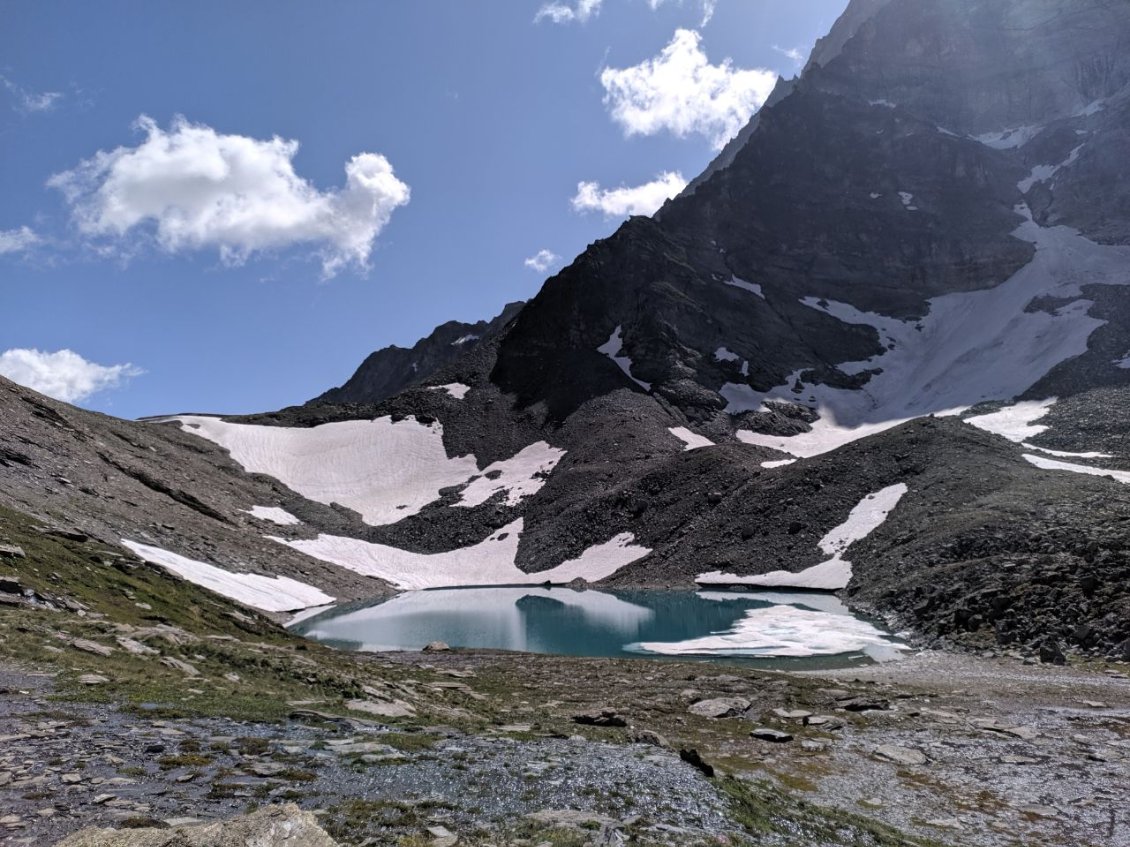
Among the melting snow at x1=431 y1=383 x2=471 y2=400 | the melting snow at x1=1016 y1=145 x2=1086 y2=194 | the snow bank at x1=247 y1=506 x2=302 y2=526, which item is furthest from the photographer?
the melting snow at x1=1016 y1=145 x2=1086 y2=194

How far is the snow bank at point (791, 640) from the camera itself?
1437 inches

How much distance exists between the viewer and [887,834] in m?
11.6

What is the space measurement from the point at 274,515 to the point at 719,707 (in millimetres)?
72172

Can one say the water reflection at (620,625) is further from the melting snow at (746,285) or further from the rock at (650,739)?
the melting snow at (746,285)

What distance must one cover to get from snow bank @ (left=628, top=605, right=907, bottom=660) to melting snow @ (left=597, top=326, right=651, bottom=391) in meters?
77.1

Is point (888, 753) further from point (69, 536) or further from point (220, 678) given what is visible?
point (69, 536)

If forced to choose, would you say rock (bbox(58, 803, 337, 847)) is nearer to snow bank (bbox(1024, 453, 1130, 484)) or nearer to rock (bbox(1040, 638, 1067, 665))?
rock (bbox(1040, 638, 1067, 665))

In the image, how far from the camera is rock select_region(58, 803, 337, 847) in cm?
579

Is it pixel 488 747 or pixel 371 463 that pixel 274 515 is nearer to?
pixel 371 463

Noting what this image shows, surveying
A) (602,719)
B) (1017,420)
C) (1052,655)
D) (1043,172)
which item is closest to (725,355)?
(1017,420)

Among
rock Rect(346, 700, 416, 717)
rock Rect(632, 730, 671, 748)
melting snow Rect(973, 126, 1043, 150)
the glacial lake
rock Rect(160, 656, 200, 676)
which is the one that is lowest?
the glacial lake

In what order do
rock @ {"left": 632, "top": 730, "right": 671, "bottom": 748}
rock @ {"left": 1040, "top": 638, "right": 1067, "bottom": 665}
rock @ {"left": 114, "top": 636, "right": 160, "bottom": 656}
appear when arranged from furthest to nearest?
rock @ {"left": 1040, "top": 638, "right": 1067, "bottom": 665}
rock @ {"left": 114, "top": 636, "right": 160, "bottom": 656}
rock @ {"left": 632, "top": 730, "right": 671, "bottom": 748}

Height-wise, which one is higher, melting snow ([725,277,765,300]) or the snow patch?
melting snow ([725,277,765,300])

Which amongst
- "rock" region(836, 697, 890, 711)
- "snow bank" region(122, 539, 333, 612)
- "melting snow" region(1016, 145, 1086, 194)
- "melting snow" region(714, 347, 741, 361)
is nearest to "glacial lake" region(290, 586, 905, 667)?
"snow bank" region(122, 539, 333, 612)
